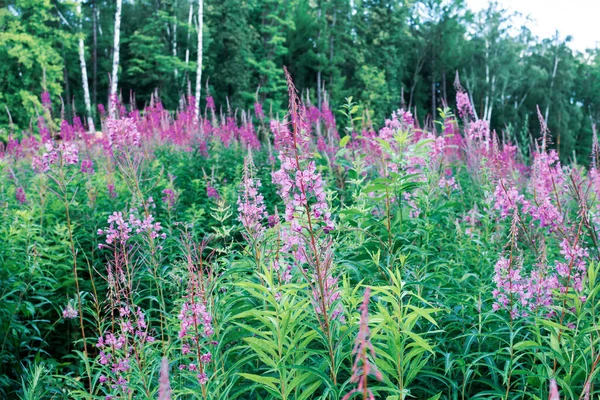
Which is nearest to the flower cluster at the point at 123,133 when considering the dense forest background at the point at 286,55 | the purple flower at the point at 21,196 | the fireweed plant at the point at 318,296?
the fireweed plant at the point at 318,296

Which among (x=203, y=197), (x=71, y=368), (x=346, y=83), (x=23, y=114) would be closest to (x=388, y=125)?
(x=203, y=197)

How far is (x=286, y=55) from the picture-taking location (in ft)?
117

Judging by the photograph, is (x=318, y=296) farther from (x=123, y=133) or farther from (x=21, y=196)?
(x=21, y=196)

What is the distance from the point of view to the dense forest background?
2411cm

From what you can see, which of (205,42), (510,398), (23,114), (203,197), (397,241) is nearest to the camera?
(510,398)

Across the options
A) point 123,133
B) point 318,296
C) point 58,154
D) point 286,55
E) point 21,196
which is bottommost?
point 21,196

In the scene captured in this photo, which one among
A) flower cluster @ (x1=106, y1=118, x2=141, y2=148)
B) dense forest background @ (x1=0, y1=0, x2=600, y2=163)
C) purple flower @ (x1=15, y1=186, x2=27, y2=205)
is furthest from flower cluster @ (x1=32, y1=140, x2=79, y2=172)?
dense forest background @ (x1=0, y1=0, x2=600, y2=163)

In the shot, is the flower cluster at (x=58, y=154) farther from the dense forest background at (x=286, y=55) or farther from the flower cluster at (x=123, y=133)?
the dense forest background at (x=286, y=55)

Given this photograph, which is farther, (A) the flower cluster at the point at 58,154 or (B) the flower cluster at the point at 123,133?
(B) the flower cluster at the point at 123,133

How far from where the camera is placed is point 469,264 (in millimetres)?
3906

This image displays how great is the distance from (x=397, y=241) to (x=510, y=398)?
1.24 m

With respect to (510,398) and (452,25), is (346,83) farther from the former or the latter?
(510,398)

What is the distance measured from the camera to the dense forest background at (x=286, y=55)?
949 inches

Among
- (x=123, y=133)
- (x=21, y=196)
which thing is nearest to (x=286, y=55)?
(x=21, y=196)
